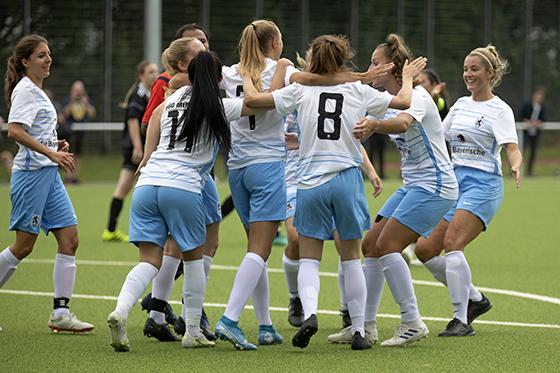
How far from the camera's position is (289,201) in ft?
29.5

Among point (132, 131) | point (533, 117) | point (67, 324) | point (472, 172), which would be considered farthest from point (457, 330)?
point (533, 117)

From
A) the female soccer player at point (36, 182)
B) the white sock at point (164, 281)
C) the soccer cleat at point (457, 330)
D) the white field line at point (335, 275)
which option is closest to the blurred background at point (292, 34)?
the white field line at point (335, 275)

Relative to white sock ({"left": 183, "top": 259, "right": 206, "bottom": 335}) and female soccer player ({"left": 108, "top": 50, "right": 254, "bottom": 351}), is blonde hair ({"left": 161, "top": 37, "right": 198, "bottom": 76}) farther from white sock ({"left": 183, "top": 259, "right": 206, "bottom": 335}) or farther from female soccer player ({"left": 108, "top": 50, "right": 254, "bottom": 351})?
white sock ({"left": 183, "top": 259, "right": 206, "bottom": 335})

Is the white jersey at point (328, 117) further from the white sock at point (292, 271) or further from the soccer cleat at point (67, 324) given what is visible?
the soccer cleat at point (67, 324)

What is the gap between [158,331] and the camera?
310 inches

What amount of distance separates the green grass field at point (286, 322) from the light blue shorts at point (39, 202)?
750mm

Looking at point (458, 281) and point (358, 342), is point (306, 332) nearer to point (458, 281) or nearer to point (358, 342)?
point (358, 342)

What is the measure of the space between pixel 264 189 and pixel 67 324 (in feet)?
5.63

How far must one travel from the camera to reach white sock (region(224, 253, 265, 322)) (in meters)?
7.48

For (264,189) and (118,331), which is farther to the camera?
(264,189)

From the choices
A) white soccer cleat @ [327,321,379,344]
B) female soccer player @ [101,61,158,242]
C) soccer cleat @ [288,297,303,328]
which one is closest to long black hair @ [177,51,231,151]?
white soccer cleat @ [327,321,379,344]

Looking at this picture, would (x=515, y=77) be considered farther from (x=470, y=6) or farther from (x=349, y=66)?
(x=349, y=66)

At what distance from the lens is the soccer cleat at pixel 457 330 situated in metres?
8.14

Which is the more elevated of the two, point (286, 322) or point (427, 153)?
point (427, 153)
